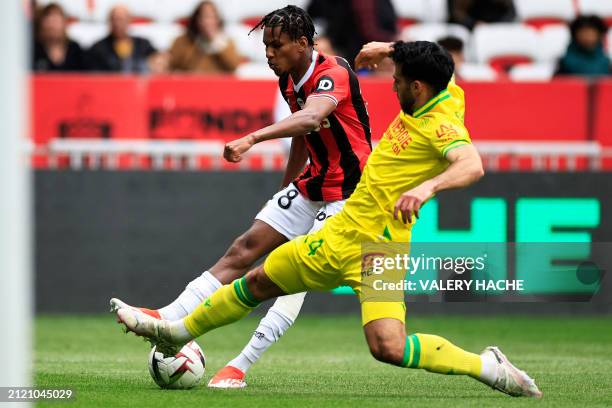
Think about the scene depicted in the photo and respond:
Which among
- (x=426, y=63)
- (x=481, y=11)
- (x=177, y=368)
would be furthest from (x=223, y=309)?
(x=481, y=11)

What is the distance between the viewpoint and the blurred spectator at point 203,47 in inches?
547

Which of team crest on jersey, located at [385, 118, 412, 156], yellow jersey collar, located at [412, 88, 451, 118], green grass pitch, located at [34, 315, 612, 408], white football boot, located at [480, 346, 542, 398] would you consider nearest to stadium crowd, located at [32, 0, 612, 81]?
green grass pitch, located at [34, 315, 612, 408]

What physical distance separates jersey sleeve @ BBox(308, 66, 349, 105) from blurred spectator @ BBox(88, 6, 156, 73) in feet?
20.9

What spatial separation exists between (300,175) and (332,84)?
726 millimetres

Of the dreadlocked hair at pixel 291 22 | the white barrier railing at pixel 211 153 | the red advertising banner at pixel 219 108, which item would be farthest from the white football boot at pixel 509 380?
the white barrier railing at pixel 211 153

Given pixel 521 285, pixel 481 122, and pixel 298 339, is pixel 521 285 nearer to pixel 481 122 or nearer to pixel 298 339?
pixel 298 339

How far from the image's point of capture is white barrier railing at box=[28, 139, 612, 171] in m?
12.8

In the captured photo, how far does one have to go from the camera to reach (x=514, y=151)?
13336 mm

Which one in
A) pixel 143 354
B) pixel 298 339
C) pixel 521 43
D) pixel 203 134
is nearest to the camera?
pixel 143 354

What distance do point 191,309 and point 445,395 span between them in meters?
1.61

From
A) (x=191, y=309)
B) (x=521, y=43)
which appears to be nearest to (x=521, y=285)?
(x=191, y=309)

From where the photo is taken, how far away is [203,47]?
14039 millimetres

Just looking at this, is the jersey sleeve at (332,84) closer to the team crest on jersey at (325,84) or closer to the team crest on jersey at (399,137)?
the team crest on jersey at (325,84)

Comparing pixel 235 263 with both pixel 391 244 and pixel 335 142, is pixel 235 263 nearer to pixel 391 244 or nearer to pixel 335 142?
pixel 335 142
